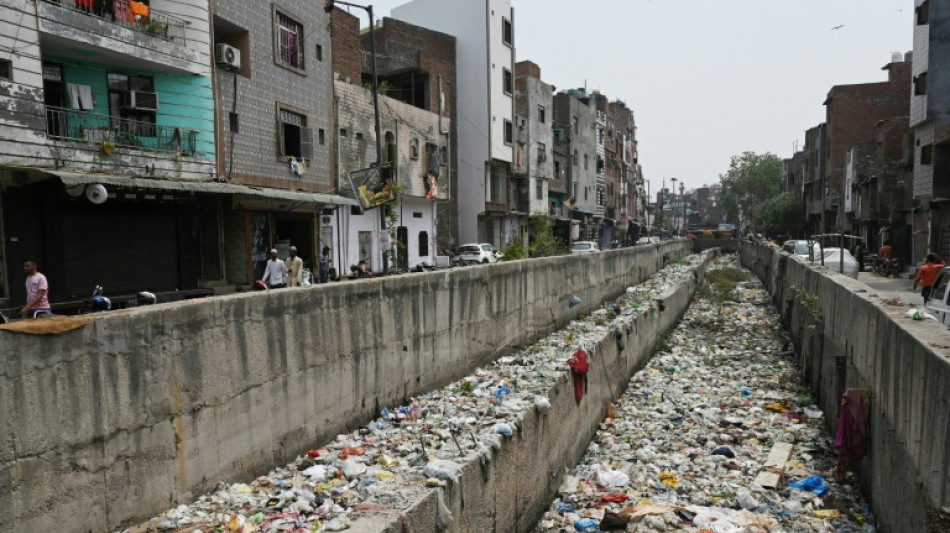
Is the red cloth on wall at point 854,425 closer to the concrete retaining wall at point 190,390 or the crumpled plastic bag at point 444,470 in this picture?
the crumpled plastic bag at point 444,470

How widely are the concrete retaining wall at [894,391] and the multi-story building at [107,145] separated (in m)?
13.2

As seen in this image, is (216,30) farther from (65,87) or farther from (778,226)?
(778,226)

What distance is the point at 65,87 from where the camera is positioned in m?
13.8

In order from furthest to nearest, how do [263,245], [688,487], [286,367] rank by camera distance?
[263,245] < [688,487] < [286,367]

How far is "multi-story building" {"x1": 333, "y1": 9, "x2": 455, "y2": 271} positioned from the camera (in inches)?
896

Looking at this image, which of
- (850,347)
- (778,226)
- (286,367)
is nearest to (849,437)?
(850,347)

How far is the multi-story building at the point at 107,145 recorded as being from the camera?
12.3m

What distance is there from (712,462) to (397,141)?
20.3 meters

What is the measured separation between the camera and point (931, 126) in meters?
26.3

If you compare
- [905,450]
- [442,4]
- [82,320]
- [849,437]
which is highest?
[442,4]

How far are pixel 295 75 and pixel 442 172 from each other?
434 inches

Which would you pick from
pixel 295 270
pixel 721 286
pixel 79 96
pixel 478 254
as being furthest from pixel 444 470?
pixel 478 254

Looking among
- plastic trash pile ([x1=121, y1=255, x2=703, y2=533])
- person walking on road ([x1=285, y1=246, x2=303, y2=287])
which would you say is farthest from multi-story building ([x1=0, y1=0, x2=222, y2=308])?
plastic trash pile ([x1=121, y1=255, x2=703, y2=533])

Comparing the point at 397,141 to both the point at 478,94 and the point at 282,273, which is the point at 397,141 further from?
the point at 282,273
